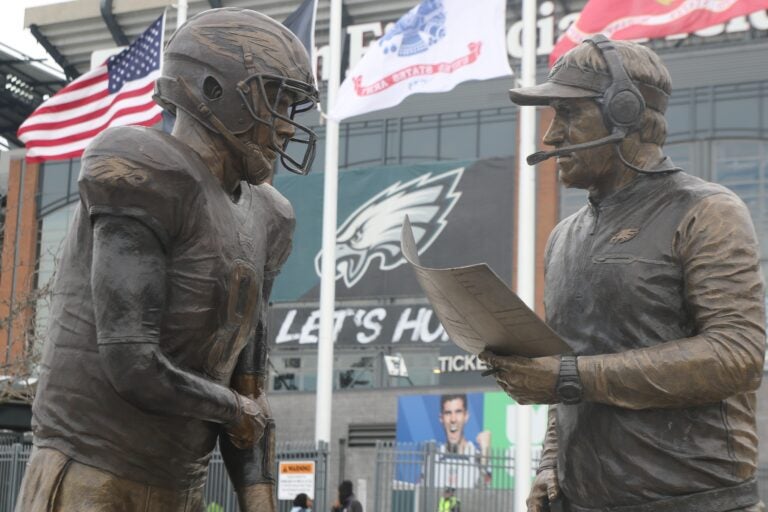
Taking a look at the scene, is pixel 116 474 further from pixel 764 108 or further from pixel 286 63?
pixel 764 108

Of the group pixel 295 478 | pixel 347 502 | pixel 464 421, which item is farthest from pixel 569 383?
pixel 464 421

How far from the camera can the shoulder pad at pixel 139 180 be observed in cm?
359

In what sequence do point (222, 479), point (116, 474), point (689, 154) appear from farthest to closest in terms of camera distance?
point (689, 154)
point (222, 479)
point (116, 474)

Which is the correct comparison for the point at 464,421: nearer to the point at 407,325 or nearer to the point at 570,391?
the point at 407,325

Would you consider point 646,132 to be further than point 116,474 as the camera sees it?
Yes

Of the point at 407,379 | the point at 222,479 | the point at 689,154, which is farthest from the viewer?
the point at 407,379

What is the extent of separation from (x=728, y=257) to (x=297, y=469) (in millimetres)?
15318

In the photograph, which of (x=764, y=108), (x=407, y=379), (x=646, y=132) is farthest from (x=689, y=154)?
(x=646, y=132)

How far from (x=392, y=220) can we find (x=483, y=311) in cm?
3536

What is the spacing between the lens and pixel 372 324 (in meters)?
39.6

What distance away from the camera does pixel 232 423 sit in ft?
12.6

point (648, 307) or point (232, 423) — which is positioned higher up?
point (648, 307)

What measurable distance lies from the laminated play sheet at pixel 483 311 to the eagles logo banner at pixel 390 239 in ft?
112

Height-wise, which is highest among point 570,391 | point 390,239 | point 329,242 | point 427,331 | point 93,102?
point 390,239
